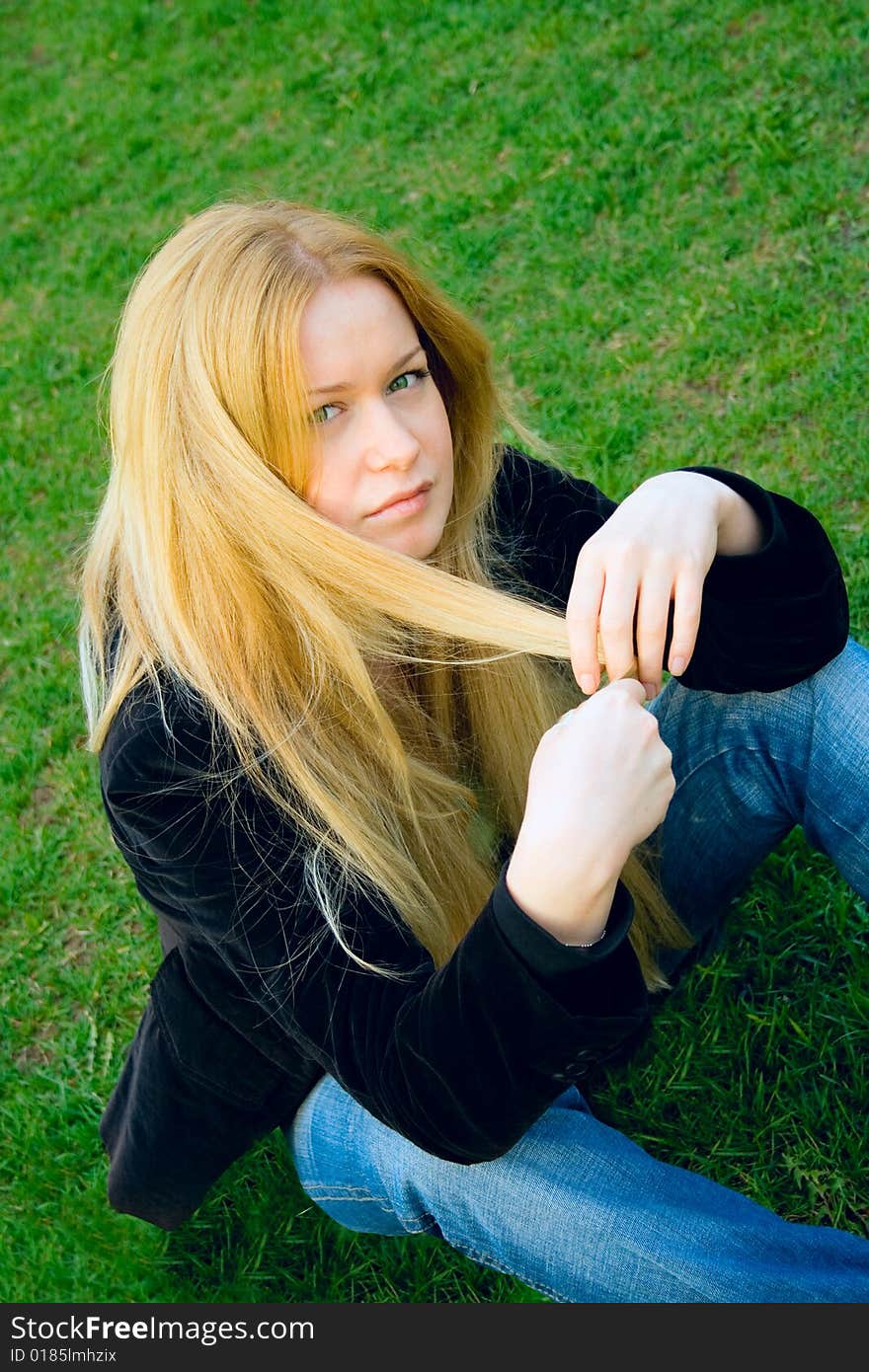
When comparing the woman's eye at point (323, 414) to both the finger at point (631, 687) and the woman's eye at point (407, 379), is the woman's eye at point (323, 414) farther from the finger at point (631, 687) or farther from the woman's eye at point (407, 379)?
the finger at point (631, 687)

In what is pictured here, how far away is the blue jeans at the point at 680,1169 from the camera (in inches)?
67.1

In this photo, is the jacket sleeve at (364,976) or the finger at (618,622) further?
the finger at (618,622)

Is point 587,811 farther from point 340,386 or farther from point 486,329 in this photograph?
point 486,329

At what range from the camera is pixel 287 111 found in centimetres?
582

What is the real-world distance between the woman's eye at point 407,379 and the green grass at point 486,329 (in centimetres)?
134

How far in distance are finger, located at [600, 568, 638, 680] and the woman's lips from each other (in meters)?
0.34

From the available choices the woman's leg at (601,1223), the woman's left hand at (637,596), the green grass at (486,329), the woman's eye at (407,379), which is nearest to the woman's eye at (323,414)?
the woman's eye at (407,379)

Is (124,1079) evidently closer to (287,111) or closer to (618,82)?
(618,82)

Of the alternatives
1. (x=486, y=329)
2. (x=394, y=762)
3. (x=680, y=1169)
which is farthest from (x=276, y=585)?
(x=486, y=329)

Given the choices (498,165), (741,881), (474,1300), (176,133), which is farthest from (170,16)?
(474,1300)

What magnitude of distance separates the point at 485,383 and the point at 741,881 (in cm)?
106

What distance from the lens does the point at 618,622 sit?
177 cm

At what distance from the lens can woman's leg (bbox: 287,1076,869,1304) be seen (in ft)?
5.52

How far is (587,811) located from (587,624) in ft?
1.23
